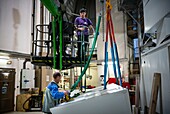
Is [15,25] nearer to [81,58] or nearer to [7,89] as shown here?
[7,89]

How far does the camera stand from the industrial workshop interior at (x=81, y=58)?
2422mm

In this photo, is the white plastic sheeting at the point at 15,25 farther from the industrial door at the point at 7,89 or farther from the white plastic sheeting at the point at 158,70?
the white plastic sheeting at the point at 158,70

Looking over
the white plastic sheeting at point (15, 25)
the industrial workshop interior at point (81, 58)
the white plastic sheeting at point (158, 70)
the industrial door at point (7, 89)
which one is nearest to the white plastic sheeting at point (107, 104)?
the industrial workshop interior at point (81, 58)

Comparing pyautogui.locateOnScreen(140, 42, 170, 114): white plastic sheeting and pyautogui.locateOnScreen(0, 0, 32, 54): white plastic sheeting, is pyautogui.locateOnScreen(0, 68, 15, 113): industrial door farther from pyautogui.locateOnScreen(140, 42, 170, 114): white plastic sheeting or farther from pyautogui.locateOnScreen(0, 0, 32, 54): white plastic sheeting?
pyautogui.locateOnScreen(140, 42, 170, 114): white plastic sheeting

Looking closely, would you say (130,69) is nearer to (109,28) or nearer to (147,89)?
(147,89)

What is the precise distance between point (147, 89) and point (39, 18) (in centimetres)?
681

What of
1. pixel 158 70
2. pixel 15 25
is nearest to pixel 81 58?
pixel 158 70

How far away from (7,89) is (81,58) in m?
4.75

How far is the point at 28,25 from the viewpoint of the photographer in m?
7.62

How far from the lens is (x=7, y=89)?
6.71 m

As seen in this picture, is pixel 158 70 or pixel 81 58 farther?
pixel 81 58

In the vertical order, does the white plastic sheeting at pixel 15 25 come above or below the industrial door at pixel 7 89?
above

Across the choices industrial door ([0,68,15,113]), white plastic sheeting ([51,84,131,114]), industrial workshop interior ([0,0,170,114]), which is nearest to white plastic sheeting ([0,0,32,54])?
industrial workshop interior ([0,0,170,114])

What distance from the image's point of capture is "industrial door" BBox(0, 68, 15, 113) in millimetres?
6453
